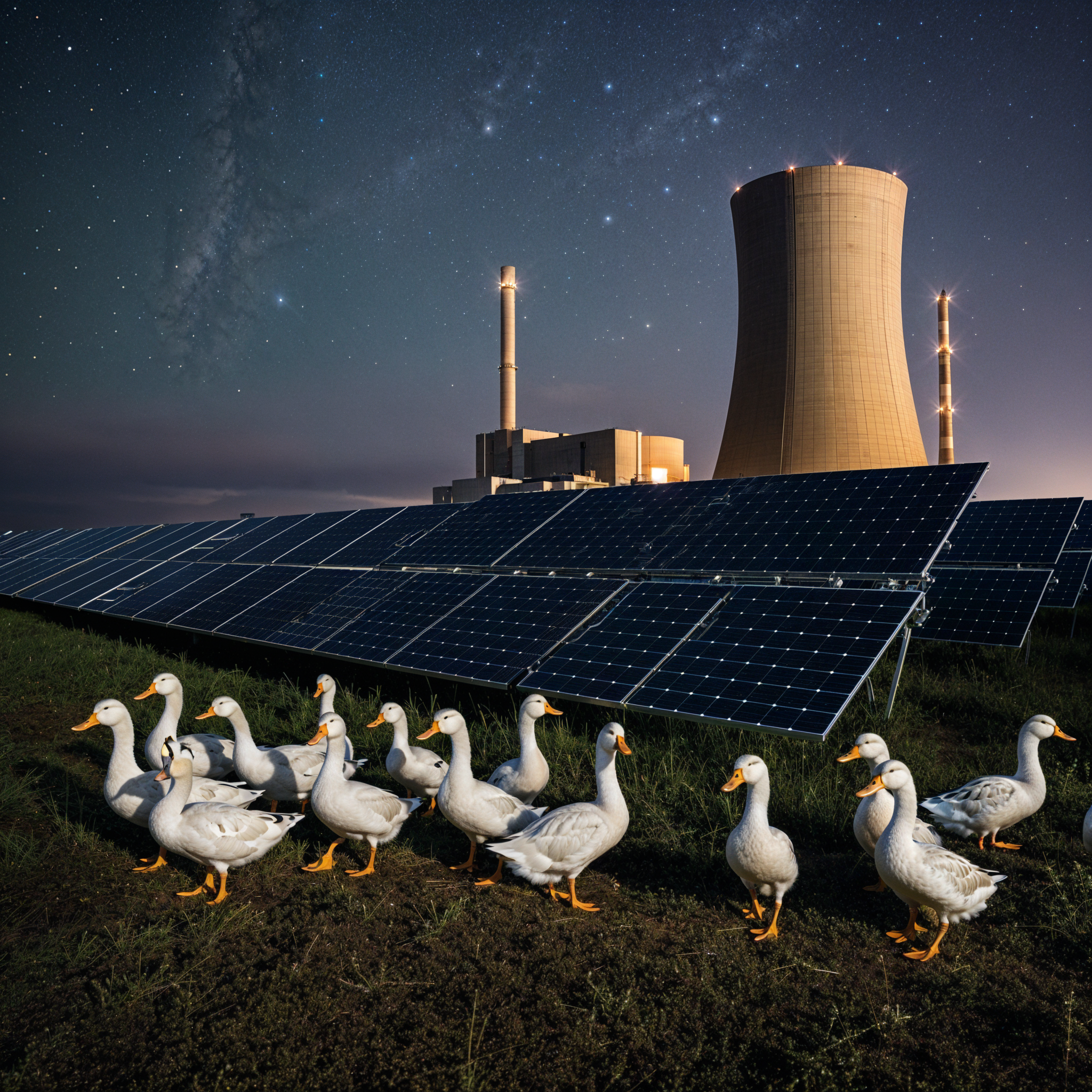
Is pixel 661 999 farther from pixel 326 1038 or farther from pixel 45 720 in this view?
pixel 45 720

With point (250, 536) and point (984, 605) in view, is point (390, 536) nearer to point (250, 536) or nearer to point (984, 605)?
point (250, 536)

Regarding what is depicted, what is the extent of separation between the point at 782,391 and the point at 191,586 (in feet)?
75.1

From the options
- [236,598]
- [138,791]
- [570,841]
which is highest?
[570,841]

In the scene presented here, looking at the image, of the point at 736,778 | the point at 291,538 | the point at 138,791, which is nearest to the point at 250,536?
the point at 291,538

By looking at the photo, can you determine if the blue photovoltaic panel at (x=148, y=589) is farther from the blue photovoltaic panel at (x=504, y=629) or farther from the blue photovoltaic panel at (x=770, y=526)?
the blue photovoltaic panel at (x=770, y=526)

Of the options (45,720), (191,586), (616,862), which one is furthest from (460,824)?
(191,586)

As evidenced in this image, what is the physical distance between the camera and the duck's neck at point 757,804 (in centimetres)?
437

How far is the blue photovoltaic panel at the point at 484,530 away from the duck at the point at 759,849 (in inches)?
304

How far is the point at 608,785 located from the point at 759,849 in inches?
43.8

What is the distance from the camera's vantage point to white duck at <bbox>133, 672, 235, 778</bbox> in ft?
21.2

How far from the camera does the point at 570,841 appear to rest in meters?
4.60

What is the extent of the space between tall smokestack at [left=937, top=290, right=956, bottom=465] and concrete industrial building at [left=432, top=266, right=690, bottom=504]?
19902 mm

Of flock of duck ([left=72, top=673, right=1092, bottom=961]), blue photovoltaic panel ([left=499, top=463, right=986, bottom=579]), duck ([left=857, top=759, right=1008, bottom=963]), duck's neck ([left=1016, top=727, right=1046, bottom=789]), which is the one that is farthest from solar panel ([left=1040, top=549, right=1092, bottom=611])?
duck ([left=857, top=759, right=1008, bottom=963])

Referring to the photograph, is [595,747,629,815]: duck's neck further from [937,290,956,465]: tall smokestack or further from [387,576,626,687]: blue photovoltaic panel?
[937,290,956,465]: tall smokestack
